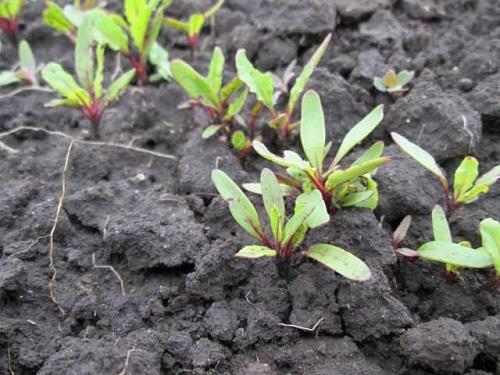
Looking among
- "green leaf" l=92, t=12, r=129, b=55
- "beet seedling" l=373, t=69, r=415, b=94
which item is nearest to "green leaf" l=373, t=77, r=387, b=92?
"beet seedling" l=373, t=69, r=415, b=94

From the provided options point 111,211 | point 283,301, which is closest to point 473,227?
point 283,301

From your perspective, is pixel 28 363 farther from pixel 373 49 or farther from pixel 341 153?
pixel 373 49

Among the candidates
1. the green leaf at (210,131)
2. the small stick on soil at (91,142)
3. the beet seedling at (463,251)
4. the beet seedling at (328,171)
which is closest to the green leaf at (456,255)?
the beet seedling at (463,251)

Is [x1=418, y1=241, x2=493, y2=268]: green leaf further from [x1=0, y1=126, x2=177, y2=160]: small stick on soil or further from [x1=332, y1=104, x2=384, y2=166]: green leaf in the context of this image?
[x1=0, y1=126, x2=177, y2=160]: small stick on soil

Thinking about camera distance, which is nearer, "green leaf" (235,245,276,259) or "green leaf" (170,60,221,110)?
"green leaf" (235,245,276,259)

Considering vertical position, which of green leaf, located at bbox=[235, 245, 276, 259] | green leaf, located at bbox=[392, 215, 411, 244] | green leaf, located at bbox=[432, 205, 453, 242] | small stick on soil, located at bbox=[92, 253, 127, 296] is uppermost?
green leaf, located at bbox=[235, 245, 276, 259]

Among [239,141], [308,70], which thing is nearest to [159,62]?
[239,141]

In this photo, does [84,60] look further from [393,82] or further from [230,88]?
[393,82]
